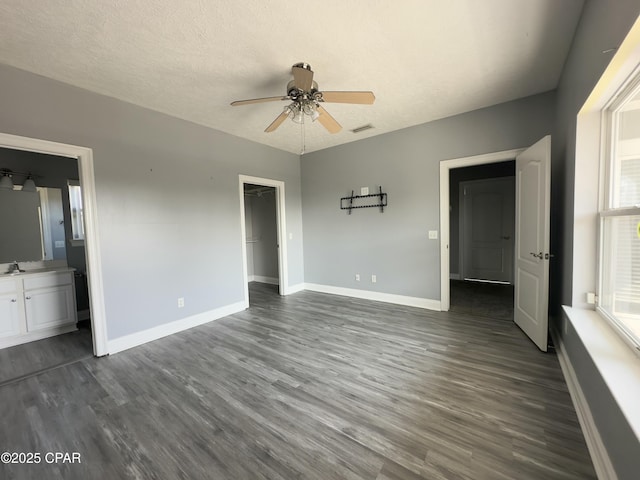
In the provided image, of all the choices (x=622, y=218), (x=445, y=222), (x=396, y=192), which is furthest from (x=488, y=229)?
(x=622, y=218)

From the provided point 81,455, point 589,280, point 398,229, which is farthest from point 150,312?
point 589,280

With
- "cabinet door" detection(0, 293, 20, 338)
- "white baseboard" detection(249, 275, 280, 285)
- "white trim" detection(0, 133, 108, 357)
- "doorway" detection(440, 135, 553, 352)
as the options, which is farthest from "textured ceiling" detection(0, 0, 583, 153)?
"white baseboard" detection(249, 275, 280, 285)

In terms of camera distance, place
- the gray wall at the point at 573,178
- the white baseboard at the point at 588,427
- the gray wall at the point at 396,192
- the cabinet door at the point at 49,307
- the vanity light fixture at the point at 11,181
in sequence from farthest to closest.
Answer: the vanity light fixture at the point at 11,181 → the gray wall at the point at 396,192 → the cabinet door at the point at 49,307 → the white baseboard at the point at 588,427 → the gray wall at the point at 573,178

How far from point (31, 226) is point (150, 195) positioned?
6.52ft

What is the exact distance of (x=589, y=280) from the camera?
198cm

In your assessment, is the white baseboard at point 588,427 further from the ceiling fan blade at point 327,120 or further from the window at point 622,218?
the ceiling fan blade at point 327,120

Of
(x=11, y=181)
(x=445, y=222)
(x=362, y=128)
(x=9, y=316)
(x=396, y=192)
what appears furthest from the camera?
(x=396, y=192)

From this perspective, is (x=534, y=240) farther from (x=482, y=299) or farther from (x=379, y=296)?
(x=379, y=296)

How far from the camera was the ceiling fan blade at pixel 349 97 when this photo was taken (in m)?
2.12

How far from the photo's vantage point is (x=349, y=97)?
2172 millimetres

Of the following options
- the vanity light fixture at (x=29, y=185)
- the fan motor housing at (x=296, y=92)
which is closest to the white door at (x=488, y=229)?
the fan motor housing at (x=296, y=92)

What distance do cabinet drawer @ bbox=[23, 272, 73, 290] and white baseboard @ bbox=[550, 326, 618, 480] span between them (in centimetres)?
516

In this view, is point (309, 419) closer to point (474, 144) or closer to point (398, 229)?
point (398, 229)

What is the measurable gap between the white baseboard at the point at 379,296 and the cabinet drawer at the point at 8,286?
156 inches
